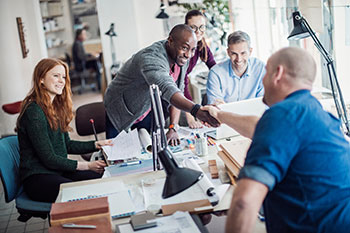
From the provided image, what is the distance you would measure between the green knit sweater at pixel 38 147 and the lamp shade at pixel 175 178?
4.02ft

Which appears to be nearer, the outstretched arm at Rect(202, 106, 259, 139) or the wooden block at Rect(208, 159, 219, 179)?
the outstretched arm at Rect(202, 106, 259, 139)

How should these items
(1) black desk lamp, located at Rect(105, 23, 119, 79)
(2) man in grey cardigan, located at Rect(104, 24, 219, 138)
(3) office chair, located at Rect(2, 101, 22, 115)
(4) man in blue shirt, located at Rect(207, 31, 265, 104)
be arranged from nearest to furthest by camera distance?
(2) man in grey cardigan, located at Rect(104, 24, 219, 138) < (4) man in blue shirt, located at Rect(207, 31, 265, 104) < (3) office chair, located at Rect(2, 101, 22, 115) < (1) black desk lamp, located at Rect(105, 23, 119, 79)

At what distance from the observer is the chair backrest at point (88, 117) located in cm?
364

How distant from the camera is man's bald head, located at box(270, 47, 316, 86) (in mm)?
1295

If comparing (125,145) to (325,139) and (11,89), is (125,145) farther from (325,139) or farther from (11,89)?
(11,89)

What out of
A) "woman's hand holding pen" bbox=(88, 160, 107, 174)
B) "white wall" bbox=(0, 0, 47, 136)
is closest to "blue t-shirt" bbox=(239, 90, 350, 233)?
"woman's hand holding pen" bbox=(88, 160, 107, 174)

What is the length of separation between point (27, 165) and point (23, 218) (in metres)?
0.31

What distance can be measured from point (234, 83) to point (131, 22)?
14.2 ft

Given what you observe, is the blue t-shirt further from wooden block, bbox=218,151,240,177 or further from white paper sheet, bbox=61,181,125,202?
white paper sheet, bbox=61,181,125,202

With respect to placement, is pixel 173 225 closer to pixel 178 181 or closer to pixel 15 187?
pixel 178 181

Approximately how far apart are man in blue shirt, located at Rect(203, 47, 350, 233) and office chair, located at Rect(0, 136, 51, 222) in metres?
1.59

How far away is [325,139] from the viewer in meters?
1.26

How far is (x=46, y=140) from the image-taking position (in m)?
2.57

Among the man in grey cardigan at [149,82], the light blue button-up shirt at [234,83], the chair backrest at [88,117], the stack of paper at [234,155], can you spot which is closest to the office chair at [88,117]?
the chair backrest at [88,117]
